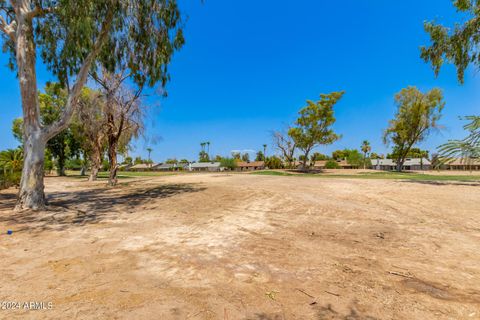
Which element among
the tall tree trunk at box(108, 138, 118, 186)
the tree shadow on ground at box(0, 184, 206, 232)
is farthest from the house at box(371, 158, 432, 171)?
the tree shadow on ground at box(0, 184, 206, 232)

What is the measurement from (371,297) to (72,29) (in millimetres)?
10916

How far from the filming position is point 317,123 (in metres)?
36.0

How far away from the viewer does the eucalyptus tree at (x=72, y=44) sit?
817cm

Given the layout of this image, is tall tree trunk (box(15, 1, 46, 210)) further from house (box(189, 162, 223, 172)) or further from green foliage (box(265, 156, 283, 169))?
house (box(189, 162, 223, 172))

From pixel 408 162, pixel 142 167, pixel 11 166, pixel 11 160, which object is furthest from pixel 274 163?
pixel 142 167

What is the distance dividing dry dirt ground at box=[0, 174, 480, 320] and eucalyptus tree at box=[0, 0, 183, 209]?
279 cm

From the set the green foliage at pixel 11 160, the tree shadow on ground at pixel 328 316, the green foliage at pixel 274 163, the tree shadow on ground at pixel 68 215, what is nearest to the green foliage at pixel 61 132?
the green foliage at pixel 11 160

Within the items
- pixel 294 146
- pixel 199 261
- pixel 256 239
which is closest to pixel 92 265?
pixel 199 261

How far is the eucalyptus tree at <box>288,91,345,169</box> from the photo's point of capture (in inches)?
1375

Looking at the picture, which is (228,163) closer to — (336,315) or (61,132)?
(61,132)

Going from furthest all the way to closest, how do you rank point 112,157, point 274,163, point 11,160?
point 274,163 < point 11,160 < point 112,157

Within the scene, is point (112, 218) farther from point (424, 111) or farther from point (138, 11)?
point (424, 111)

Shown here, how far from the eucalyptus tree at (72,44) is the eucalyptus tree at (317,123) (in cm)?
2886

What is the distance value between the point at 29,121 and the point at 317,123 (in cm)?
3410
